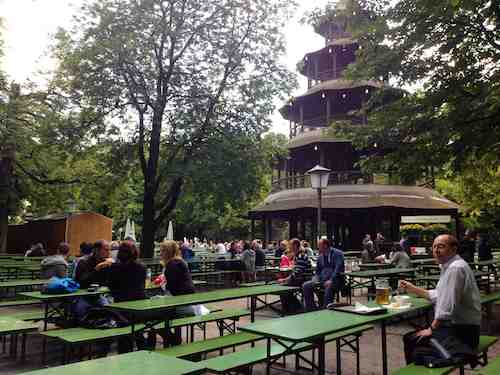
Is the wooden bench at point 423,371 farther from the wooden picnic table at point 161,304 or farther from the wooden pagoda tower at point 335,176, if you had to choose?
the wooden pagoda tower at point 335,176

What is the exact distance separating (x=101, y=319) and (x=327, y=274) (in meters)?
5.01

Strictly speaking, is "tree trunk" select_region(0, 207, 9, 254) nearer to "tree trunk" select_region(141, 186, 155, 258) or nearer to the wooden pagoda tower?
"tree trunk" select_region(141, 186, 155, 258)

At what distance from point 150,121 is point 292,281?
35.0ft

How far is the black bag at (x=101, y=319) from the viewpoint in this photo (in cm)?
604

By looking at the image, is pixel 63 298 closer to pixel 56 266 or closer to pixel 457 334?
pixel 56 266

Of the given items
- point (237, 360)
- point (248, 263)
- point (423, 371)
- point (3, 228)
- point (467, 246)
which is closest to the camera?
point (423, 371)

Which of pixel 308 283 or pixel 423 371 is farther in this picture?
pixel 308 283

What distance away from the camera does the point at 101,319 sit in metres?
6.13

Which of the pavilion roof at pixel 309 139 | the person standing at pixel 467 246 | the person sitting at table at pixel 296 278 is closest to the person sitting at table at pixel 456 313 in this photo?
the person sitting at table at pixel 296 278

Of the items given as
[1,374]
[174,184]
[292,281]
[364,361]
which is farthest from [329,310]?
[174,184]

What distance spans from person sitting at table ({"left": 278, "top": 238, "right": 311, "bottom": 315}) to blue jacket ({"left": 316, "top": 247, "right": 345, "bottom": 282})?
73 centimetres

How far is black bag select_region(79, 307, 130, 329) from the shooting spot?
6.04m

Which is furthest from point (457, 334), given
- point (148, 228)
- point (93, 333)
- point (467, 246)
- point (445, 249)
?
point (148, 228)

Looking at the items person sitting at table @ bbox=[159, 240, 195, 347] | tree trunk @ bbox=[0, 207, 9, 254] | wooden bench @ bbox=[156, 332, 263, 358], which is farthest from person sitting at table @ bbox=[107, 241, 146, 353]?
tree trunk @ bbox=[0, 207, 9, 254]
